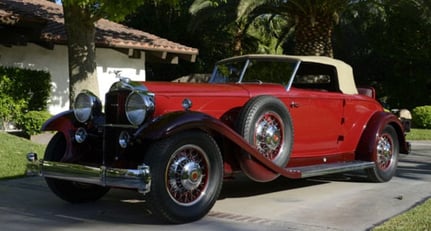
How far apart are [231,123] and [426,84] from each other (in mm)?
25295

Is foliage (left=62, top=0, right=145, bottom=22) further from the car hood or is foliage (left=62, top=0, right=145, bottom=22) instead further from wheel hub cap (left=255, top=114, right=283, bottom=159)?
wheel hub cap (left=255, top=114, right=283, bottom=159)

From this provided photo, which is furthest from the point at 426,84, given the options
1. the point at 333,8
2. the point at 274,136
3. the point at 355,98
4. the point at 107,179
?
the point at 107,179

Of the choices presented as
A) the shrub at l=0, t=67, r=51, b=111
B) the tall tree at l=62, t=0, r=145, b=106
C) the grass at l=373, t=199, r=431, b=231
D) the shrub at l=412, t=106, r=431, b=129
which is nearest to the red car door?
the grass at l=373, t=199, r=431, b=231

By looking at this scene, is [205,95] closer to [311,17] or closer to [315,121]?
[315,121]

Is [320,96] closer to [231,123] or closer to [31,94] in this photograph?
[231,123]

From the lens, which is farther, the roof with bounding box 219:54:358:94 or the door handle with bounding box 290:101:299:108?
the roof with bounding box 219:54:358:94

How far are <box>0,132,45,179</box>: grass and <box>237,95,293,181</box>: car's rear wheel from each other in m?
4.17


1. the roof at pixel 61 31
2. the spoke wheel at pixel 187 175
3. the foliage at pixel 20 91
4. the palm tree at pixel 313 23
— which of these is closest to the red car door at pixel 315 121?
the spoke wheel at pixel 187 175

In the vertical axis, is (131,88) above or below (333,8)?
below

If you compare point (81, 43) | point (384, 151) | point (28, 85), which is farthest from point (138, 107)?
point (28, 85)

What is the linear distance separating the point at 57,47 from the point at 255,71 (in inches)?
383

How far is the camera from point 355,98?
8352 mm

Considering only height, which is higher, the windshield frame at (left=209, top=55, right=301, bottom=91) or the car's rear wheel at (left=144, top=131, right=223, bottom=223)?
the windshield frame at (left=209, top=55, right=301, bottom=91)

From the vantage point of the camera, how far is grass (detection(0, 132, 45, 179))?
9.06m
